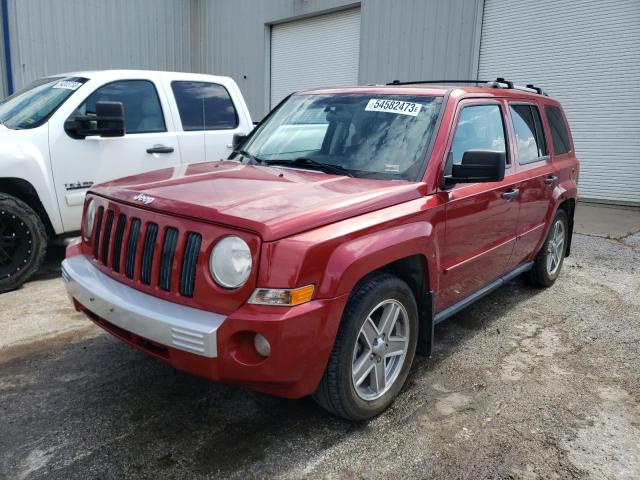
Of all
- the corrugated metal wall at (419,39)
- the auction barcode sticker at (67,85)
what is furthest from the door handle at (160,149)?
the corrugated metal wall at (419,39)

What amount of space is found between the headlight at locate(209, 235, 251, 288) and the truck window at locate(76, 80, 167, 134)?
12.0 ft

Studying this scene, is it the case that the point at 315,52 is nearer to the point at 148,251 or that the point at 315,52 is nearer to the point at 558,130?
the point at 558,130

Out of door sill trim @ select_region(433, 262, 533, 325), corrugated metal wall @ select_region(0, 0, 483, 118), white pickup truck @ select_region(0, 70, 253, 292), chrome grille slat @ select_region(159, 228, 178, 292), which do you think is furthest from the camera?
corrugated metal wall @ select_region(0, 0, 483, 118)

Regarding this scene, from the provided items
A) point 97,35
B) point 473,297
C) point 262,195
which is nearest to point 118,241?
point 262,195

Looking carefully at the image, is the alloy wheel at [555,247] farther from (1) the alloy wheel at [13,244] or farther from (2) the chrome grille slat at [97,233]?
(1) the alloy wheel at [13,244]

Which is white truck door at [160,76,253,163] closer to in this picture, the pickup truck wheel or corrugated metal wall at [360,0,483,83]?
the pickup truck wheel

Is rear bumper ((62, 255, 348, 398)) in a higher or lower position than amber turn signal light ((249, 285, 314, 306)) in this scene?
lower

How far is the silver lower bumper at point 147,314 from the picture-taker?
2316mm

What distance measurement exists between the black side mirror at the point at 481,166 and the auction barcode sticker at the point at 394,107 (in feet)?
1.72

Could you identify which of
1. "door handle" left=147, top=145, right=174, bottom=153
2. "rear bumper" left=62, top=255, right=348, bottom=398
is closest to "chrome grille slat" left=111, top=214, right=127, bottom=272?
"rear bumper" left=62, top=255, right=348, bottom=398

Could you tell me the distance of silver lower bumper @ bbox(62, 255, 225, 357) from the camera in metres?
2.32

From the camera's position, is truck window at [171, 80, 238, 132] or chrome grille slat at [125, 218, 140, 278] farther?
truck window at [171, 80, 238, 132]

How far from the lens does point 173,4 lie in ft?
53.4

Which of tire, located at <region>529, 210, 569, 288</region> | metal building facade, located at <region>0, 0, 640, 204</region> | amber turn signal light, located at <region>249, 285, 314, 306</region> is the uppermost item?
metal building facade, located at <region>0, 0, 640, 204</region>
